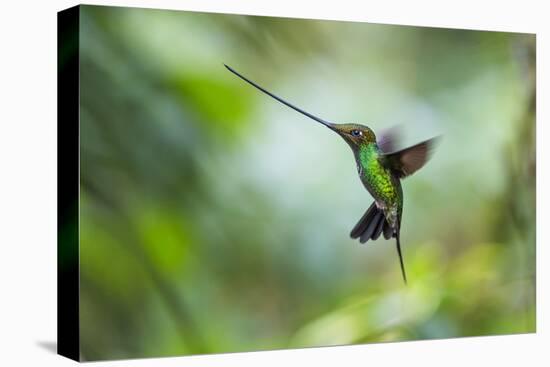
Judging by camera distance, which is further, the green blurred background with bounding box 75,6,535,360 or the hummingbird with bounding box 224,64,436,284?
the hummingbird with bounding box 224,64,436,284

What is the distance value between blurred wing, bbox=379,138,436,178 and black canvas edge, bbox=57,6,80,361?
2.04m

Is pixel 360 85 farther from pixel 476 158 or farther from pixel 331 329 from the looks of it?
pixel 331 329

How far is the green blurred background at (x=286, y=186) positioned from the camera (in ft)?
19.2

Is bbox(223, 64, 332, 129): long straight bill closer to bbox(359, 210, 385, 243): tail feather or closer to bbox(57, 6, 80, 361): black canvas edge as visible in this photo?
bbox(359, 210, 385, 243): tail feather

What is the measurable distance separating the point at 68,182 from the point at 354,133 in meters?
1.87

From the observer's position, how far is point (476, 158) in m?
7.09

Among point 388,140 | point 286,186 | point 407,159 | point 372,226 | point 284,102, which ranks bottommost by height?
point 372,226

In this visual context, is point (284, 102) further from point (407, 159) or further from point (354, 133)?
point (407, 159)

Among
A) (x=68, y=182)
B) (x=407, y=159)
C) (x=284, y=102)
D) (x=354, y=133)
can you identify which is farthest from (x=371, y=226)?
(x=68, y=182)

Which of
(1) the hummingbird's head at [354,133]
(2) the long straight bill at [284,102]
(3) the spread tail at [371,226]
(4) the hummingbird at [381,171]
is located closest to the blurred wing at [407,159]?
(4) the hummingbird at [381,171]

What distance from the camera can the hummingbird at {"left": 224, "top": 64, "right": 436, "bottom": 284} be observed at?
6.61 meters

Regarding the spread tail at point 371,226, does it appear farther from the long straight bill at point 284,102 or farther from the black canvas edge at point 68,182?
the black canvas edge at point 68,182

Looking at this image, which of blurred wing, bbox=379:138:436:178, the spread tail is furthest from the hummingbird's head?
the spread tail

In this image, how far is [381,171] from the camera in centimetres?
668
